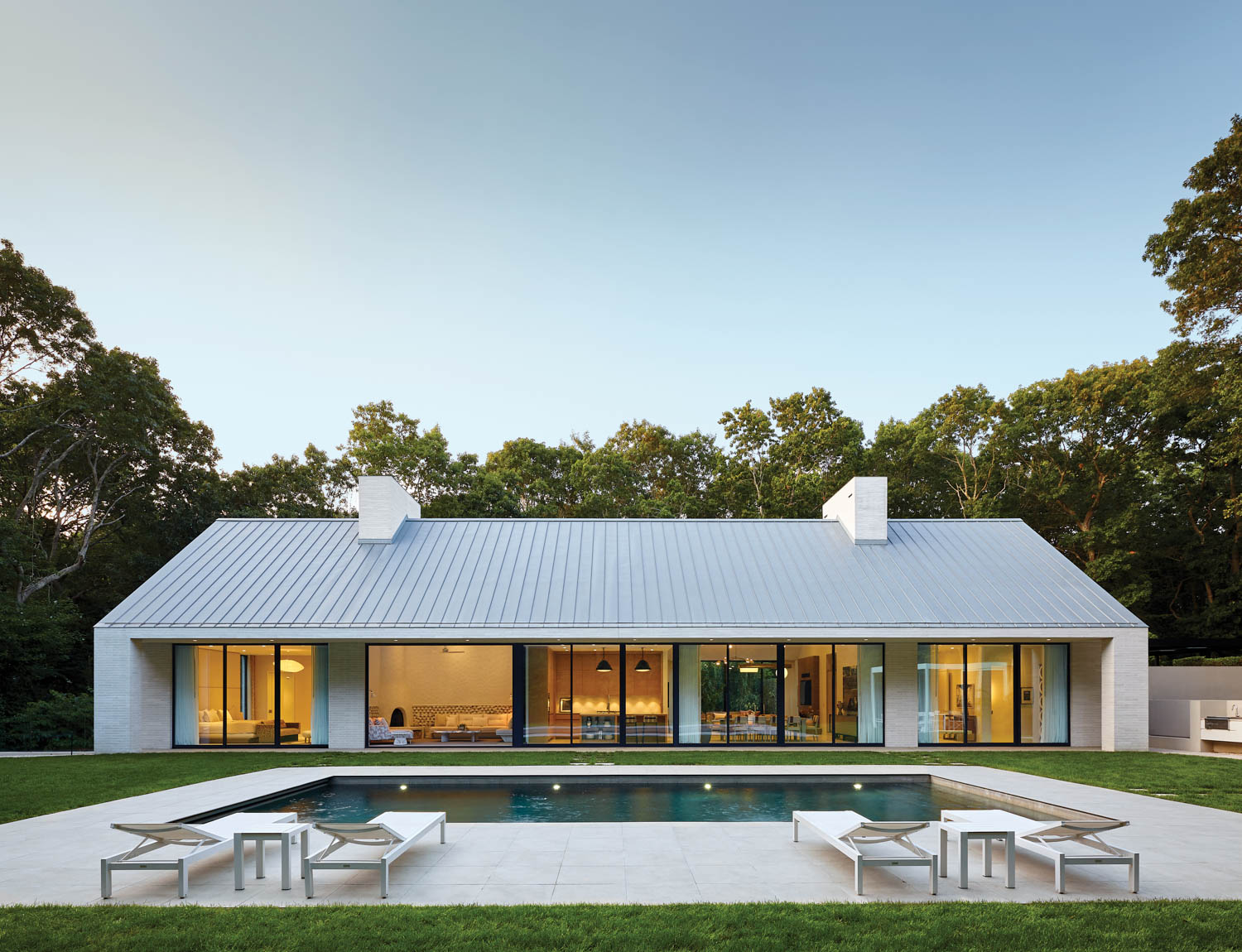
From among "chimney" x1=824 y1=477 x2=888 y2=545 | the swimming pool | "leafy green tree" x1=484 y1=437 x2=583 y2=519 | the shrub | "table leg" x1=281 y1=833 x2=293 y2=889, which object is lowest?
the shrub

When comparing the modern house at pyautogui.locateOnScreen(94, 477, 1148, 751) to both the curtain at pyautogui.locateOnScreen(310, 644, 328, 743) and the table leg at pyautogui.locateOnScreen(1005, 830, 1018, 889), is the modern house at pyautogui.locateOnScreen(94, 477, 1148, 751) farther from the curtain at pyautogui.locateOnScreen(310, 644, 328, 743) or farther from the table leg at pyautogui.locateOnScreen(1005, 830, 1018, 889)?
the table leg at pyautogui.locateOnScreen(1005, 830, 1018, 889)

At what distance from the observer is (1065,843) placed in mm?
7820

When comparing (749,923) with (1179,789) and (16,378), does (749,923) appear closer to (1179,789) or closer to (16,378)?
(1179,789)

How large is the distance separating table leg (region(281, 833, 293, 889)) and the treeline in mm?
15981

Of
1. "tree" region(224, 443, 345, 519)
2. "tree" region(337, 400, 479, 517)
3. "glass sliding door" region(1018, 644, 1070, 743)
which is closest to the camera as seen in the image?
"glass sliding door" region(1018, 644, 1070, 743)

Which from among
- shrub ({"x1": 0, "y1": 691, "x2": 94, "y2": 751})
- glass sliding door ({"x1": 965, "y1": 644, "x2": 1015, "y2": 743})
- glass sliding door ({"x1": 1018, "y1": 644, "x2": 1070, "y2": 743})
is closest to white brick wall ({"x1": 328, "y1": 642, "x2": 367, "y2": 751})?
shrub ({"x1": 0, "y1": 691, "x2": 94, "y2": 751})

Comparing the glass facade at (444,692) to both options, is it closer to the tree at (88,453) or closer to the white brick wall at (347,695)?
the white brick wall at (347,695)

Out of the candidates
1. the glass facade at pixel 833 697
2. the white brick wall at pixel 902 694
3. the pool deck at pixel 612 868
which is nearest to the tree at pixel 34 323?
the pool deck at pixel 612 868

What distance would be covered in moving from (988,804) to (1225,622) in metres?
25.6

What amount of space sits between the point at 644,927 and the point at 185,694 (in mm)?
16530

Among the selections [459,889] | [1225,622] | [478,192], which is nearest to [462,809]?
[459,889]

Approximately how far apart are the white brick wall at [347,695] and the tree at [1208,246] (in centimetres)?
1980

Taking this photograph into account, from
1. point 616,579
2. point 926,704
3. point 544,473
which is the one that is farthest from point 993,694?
point 544,473

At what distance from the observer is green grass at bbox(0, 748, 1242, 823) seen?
476 inches
